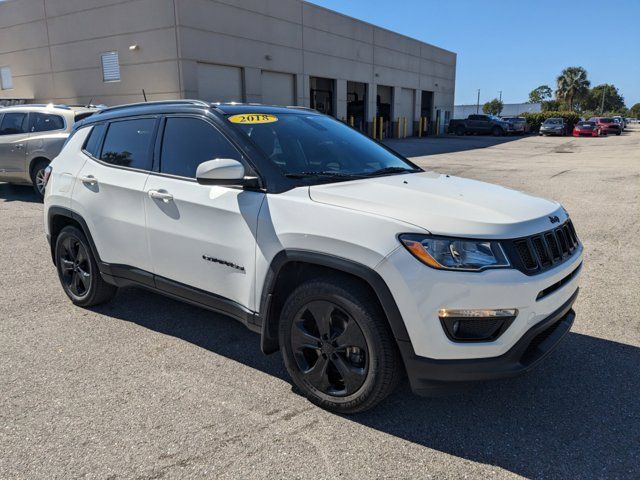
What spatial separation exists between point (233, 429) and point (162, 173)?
6.16ft

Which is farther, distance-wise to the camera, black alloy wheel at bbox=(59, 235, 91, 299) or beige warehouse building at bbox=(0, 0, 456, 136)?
beige warehouse building at bbox=(0, 0, 456, 136)

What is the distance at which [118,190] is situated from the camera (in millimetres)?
3984

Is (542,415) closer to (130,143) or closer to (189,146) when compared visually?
(189,146)

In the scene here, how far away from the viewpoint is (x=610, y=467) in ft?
8.32

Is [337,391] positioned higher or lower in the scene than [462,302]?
lower

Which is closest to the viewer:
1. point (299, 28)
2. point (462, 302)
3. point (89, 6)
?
point (462, 302)

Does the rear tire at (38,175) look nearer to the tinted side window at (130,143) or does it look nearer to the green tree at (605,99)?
the tinted side window at (130,143)

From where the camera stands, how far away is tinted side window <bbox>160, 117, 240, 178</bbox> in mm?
3475

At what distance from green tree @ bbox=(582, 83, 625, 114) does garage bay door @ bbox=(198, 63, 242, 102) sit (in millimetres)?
101885

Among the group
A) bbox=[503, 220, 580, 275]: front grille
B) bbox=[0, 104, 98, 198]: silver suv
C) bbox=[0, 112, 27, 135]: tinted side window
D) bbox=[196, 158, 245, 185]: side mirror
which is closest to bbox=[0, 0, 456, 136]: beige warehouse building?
bbox=[0, 112, 27, 135]: tinted side window

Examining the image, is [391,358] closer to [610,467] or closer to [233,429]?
[233,429]

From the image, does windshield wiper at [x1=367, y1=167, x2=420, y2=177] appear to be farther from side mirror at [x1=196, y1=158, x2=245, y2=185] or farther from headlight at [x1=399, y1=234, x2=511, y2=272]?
headlight at [x1=399, y1=234, x2=511, y2=272]

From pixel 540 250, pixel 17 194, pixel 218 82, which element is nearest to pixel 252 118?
pixel 540 250

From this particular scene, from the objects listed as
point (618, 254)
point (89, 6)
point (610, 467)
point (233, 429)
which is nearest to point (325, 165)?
point (233, 429)
